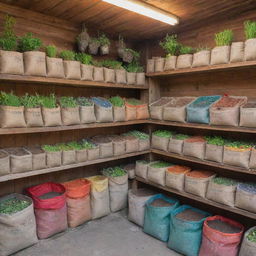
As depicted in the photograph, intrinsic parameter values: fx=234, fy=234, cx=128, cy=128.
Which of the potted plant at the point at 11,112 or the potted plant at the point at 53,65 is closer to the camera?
the potted plant at the point at 11,112

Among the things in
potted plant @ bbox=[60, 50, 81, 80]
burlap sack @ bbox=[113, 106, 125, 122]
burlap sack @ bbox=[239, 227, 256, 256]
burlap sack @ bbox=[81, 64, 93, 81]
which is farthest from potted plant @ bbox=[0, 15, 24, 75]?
burlap sack @ bbox=[239, 227, 256, 256]

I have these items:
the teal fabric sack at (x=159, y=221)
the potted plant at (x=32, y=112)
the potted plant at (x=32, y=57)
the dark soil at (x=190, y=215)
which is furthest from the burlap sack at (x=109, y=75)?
the dark soil at (x=190, y=215)

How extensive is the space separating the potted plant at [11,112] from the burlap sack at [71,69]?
0.64 m

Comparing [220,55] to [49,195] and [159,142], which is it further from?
[49,195]

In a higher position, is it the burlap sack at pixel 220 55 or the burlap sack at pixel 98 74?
the burlap sack at pixel 220 55

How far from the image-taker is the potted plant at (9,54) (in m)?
2.31

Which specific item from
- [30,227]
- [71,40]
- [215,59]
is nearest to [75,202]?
[30,227]

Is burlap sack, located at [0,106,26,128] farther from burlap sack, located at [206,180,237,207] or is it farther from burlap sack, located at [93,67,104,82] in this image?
burlap sack, located at [206,180,237,207]

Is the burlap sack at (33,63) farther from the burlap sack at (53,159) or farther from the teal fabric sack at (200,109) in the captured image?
the teal fabric sack at (200,109)

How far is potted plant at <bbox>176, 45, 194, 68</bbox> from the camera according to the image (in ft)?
9.73

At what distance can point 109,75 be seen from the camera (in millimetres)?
3180

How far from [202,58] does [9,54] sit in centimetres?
213

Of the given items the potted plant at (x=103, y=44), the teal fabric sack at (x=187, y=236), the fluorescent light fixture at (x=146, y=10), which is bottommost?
the teal fabric sack at (x=187, y=236)

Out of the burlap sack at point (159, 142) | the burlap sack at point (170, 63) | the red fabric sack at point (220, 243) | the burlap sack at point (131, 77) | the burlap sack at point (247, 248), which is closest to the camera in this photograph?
the burlap sack at point (247, 248)
